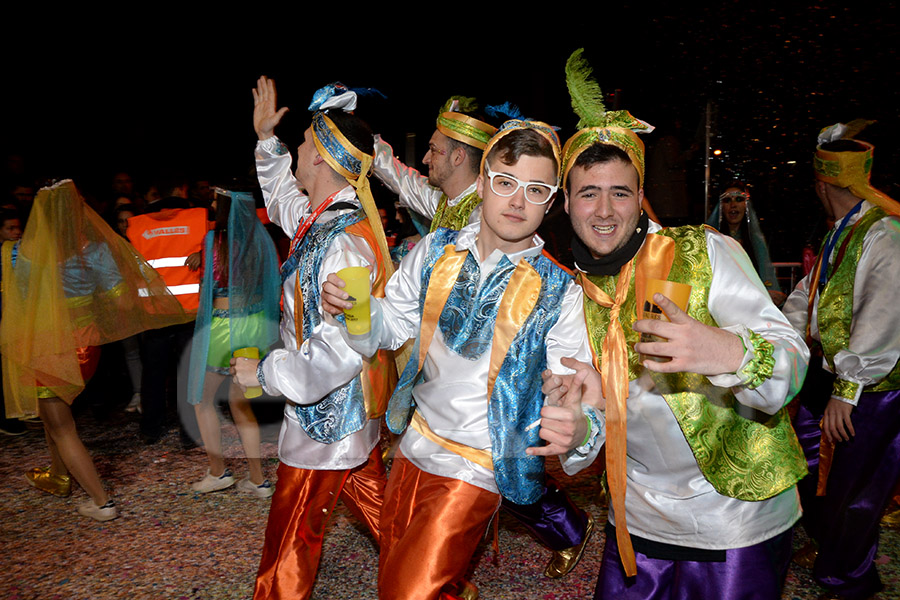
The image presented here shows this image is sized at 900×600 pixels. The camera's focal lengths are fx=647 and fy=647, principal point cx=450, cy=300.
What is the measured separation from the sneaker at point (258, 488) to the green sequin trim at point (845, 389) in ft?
10.7

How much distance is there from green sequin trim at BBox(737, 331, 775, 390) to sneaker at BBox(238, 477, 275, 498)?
3417mm

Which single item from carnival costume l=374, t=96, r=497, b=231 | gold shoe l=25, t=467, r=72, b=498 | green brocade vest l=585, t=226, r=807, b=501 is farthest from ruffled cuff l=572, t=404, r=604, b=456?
gold shoe l=25, t=467, r=72, b=498

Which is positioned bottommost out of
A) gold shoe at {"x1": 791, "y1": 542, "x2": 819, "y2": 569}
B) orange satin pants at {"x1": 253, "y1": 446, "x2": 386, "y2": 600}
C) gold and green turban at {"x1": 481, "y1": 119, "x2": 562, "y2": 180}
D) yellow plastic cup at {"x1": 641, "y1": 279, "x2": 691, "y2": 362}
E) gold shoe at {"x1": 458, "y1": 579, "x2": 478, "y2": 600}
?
gold shoe at {"x1": 791, "y1": 542, "x2": 819, "y2": 569}

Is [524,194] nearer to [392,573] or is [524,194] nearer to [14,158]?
[392,573]

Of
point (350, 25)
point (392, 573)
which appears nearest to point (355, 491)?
point (392, 573)

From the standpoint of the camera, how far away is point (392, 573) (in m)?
2.05

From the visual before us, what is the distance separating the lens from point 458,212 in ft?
12.4

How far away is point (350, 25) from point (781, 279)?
24.1ft

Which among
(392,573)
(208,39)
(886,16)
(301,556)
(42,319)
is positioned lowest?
(301,556)

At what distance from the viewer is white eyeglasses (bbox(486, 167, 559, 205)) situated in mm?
2197

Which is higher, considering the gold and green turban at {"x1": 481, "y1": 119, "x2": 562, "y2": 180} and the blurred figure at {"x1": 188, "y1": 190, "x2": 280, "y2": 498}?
the gold and green turban at {"x1": 481, "y1": 119, "x2": 562, "y2": 180}

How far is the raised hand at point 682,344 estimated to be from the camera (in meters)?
1.35

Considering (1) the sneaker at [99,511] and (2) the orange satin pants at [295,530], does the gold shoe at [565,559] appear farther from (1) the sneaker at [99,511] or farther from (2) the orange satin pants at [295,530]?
(1) the sneaker at [99,511]

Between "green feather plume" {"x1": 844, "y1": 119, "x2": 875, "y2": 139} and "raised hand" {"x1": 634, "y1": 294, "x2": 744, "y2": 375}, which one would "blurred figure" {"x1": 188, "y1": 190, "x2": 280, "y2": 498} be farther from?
"green feather plume" {"x1": 844, "y1": 119, "x2": 875, "y2": 139}
